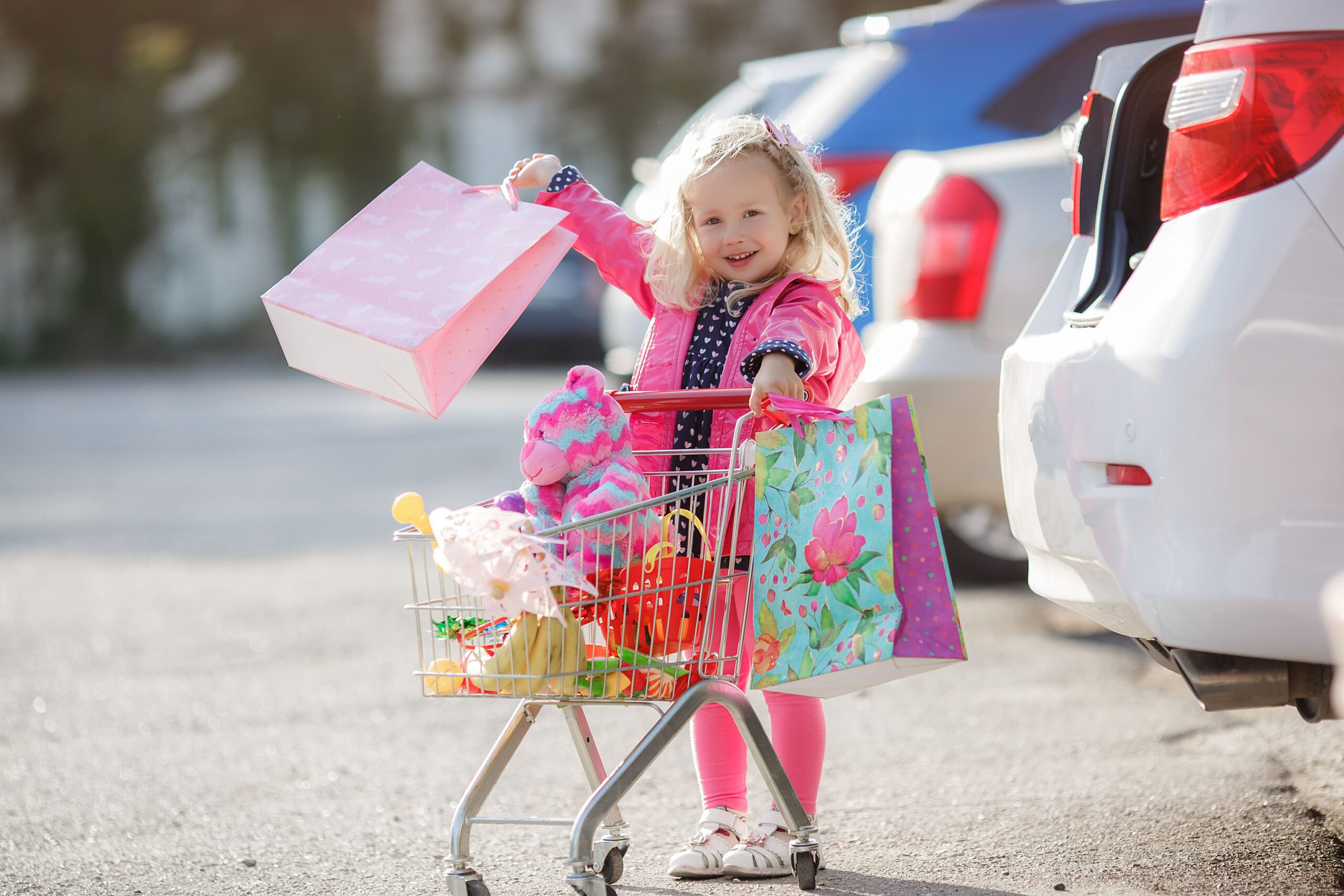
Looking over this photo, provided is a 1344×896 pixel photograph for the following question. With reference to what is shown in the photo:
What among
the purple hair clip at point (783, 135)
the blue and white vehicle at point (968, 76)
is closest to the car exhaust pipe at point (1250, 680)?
the purple hair clip at point (783, 135)

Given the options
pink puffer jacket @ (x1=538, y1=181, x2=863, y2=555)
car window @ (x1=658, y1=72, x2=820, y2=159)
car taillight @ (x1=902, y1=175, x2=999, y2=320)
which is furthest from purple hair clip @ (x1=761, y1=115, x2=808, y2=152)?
car window @ (x1=658, y1=72, x2=820, y2=159)

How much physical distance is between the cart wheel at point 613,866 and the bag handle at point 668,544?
0.67 meters

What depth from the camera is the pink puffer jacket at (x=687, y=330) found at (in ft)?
9.76

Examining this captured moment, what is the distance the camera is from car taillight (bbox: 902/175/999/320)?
16.5ft

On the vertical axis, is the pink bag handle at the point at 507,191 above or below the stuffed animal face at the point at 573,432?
above

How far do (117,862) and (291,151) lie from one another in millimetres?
24442

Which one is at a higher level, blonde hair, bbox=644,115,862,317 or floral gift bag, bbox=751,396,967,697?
blonde hair, bbox=644,115,862,317

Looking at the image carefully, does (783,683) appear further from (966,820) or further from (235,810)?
(235,810)

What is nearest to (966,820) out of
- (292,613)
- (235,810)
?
(235,810)

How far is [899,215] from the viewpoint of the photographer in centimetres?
528

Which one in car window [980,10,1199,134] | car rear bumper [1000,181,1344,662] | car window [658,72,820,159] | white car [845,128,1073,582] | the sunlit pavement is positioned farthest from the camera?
car window [658,72,820,159]

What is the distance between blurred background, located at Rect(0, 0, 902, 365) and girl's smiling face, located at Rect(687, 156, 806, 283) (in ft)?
73.9

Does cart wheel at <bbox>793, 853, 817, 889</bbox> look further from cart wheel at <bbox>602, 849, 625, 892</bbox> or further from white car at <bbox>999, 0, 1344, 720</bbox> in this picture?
white car at <bbox>999, 0, 1344, 720</bbox>

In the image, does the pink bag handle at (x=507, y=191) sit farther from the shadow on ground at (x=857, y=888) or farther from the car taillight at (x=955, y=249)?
the car taillight at (x=955, y=249)
